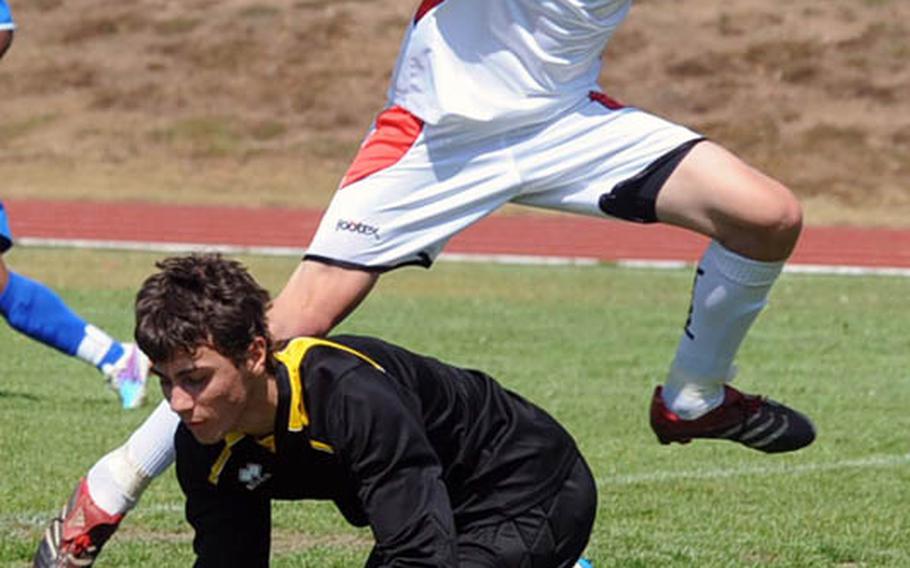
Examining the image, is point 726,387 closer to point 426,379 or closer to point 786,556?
point 786,556

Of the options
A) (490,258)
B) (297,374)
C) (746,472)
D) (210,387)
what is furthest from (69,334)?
(490,258)

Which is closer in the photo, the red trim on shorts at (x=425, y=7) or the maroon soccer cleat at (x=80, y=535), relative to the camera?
the maroon soccer cleat at (x=80, y=535)

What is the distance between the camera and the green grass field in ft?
21.6

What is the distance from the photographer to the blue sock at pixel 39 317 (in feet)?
30.4

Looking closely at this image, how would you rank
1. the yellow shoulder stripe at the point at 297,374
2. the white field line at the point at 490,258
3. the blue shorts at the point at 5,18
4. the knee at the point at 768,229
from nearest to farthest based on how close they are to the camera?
the yellow shoulder stripe at the point at 297,374
the knee at the point at 768,229
the blue shorts at the point at 5,18
the white field line at the point at 490,258

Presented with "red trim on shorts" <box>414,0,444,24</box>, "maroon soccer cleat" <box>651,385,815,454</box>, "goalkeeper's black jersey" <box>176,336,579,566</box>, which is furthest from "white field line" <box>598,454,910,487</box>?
"goalkeeper's black jersey" <box>176,336,579,566</box>

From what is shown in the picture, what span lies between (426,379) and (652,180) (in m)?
1.33

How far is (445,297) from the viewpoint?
15.2m

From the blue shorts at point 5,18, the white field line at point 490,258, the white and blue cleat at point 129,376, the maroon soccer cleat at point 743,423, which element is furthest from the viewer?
the white field line at point 490,258

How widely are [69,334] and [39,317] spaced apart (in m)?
0.15

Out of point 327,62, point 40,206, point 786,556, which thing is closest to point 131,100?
point 327,62

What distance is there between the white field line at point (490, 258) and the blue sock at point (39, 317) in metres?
9.18

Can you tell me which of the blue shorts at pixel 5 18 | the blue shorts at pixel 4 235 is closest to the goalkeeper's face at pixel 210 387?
the blue shorts at pixel 5 18

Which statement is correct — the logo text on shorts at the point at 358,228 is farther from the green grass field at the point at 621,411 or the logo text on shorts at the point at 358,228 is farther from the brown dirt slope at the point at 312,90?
the brown dirt slope at the point at 312,90
